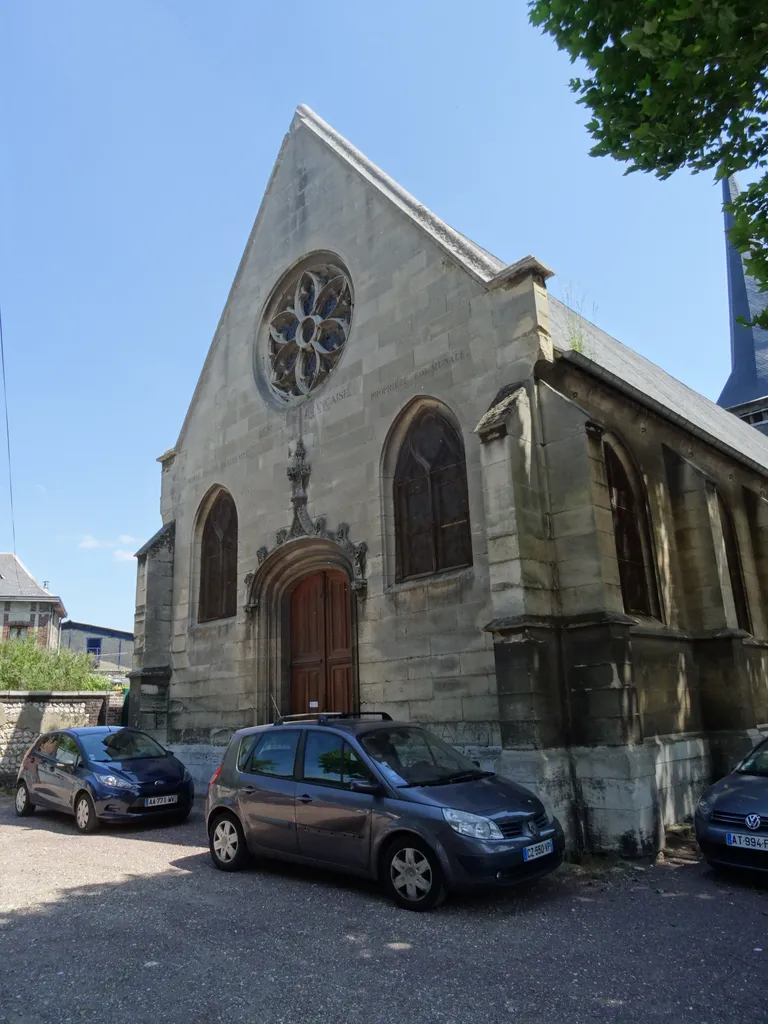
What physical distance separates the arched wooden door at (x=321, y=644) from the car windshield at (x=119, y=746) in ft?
7.70

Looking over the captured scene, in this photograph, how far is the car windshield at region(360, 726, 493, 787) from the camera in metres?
6.51

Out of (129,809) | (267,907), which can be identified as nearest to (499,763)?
(267,907)

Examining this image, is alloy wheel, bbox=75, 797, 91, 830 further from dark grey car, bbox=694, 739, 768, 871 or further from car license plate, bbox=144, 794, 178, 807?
dark grey car, bbox=694, 739, 768, 871

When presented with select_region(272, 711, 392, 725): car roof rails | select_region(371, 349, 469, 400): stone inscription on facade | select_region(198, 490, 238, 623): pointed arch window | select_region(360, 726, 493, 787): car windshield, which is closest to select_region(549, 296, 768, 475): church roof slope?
select_region(371, 349, 469, 400): stone inscription on facade

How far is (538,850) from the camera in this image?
6.10 meters

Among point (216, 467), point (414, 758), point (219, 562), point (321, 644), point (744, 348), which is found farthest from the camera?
point (744, 348)

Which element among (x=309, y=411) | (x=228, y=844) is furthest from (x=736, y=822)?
(x=309, y=411)

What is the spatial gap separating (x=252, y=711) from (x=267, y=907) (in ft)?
22.3

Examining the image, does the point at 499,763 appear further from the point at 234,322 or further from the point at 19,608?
the point at 19,608

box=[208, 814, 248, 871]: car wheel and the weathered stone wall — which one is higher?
the weathered stone wall

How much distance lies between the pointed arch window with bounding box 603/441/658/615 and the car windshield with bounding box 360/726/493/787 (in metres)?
4.16

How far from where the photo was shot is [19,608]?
1391 inches

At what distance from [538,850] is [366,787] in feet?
4.96

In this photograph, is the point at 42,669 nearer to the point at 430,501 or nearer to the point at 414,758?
the point at 430,501
